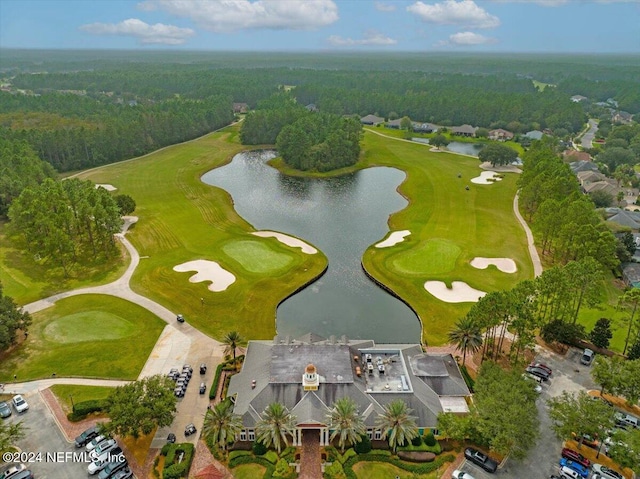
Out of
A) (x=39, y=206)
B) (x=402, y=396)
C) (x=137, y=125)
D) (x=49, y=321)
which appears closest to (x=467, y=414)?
(x=402, y=396)

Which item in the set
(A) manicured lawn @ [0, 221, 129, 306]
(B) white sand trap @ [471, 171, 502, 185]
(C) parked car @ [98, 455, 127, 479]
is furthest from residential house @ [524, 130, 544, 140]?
(C) parked car @ [98, 455, 127, 479]

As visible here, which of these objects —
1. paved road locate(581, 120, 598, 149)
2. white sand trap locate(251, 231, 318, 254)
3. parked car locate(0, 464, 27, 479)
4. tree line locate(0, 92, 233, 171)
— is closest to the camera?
parked car locate(0, 464, 27, 479)

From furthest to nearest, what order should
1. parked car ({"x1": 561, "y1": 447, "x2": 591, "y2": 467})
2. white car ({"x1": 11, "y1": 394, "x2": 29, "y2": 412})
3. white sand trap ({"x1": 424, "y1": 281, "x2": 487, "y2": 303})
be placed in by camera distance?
1. white sand trap ({"x1": 424, "y1": 281, "x2": 487, "y2": 303})
2. white car ({"x1": 11, "y1": 394, "x2": 29, "y2": 412})
3. parked car ({"x1": 561, "y1": 447, "x2": 591, "y2": 467})

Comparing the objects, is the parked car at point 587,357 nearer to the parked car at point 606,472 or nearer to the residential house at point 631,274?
the parked car at point 606,472

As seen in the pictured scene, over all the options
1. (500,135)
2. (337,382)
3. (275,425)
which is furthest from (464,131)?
(275,425)

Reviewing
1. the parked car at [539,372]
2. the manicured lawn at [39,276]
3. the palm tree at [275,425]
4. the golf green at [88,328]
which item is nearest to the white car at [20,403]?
the golf green at [88,328]

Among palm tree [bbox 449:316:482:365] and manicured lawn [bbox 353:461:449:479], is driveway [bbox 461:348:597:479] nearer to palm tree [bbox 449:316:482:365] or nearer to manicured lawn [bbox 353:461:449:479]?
manicured lawn [bbox 353:461:449:479]
